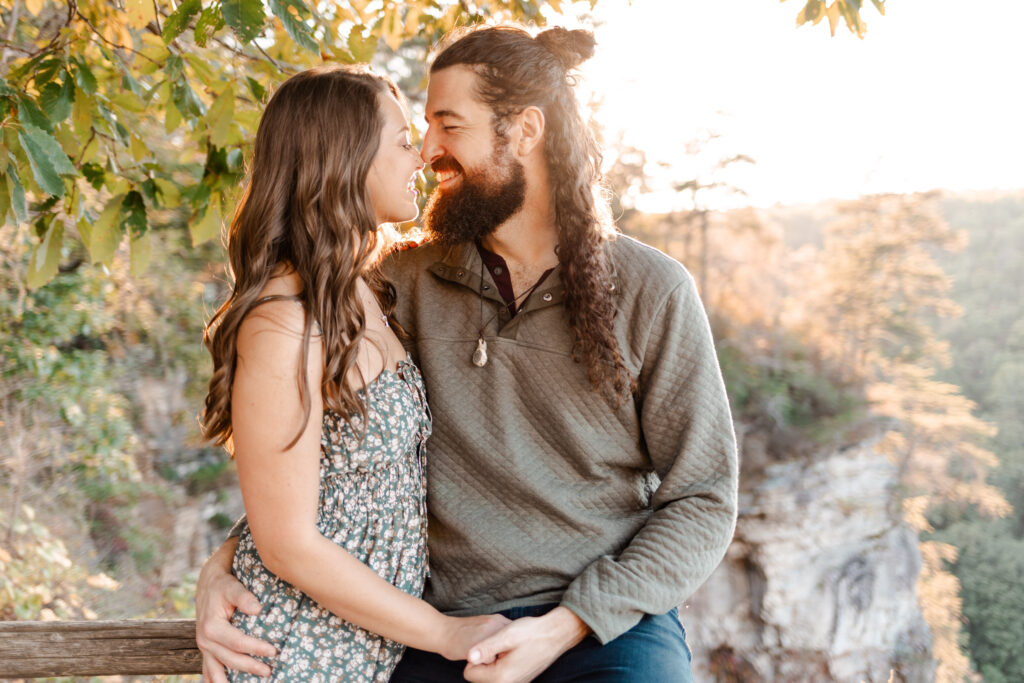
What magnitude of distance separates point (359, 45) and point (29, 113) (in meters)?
0.75

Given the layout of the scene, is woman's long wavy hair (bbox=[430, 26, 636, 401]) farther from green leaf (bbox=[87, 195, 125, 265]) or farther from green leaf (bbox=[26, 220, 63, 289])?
green leaf (bbox=[26, 220, 63, 289])

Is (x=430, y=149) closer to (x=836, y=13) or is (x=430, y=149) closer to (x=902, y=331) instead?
(x=836, y=13)

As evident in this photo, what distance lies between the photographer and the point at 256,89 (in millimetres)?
1993

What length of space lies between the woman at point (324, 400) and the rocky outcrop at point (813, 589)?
27.4 feet

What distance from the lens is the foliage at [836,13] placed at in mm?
1609

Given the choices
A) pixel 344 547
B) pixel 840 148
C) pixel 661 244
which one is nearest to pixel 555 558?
pixel 344 547

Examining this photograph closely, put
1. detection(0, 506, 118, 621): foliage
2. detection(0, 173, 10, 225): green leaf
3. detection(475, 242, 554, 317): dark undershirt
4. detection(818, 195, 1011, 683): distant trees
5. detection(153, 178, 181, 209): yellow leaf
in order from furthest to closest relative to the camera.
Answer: detection(818, 195, 1011, 683): distant trees → detection(0, 506, 118, 621): foliage → detection(153, 178, 181, 209): yellow leaf → detection(475, 242, 554, 317): dark undershirt → detection(0, 173, 10, 225): green leaf

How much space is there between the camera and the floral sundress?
1.36 m

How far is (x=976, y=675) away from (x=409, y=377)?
17.2 m

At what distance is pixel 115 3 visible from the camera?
7.13ft

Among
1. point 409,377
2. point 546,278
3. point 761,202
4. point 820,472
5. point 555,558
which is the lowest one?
point 820,472

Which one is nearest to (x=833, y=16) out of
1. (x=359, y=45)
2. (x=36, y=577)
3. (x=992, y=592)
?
(x=359, y=45)

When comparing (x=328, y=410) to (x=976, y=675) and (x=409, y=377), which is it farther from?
(x=976, y=675)

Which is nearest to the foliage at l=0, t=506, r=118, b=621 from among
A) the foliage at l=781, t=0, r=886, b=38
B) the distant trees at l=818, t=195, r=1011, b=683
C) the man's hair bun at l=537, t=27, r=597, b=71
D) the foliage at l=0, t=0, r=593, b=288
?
the foliage at l=0, t=0, r=593, b=288
